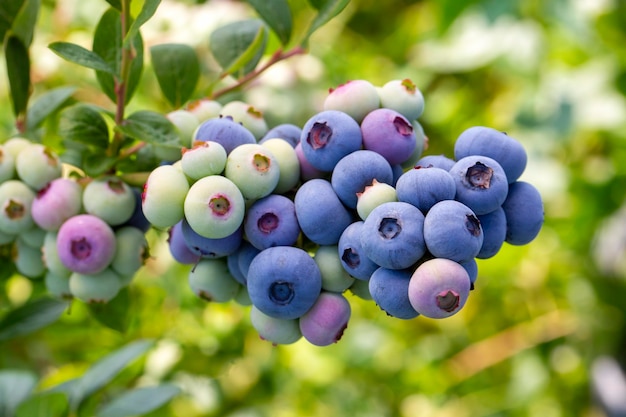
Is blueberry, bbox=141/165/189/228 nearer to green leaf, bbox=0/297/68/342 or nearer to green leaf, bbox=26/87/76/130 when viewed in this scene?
green leaf, bbox=26/87/76/130

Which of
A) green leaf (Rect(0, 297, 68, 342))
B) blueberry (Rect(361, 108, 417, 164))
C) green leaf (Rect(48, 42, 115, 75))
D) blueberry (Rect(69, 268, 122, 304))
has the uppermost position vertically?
blueberry (Rect(361, 108, 417, 164))

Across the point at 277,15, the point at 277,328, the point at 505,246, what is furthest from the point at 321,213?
the point at 505,246

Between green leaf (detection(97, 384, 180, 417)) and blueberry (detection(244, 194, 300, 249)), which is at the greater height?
blueberry (detection(244, 194, 300, 249))

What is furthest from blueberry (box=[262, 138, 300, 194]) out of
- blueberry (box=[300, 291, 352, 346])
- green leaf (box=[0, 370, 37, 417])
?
green leaf (box=[0, 370, 37, 417])

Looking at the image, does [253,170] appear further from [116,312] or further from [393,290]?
[116,312]

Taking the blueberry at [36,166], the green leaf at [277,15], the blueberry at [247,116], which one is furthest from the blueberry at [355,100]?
the blueberry at [36,166]

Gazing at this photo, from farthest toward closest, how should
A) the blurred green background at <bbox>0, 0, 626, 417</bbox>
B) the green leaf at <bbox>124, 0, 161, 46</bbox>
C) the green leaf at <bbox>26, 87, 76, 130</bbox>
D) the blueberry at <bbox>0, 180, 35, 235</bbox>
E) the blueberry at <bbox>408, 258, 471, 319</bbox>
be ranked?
1. the blurred green background at <bbox>0, 0, 626, 417</bbox>
2. the green leaf at <bbox>26, 87, 76, 130</bbox>
3. the blueberry at <bbox>0, 180, 35, 235</bbox>
4. the green leaf at <bbox>124, 0, 161, 46</bbox>
5. the blueberry at <bbox>408, 258, 471, 319</bbox>

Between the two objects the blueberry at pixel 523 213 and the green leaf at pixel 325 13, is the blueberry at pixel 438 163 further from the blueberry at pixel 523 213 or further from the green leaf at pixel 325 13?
the green leaf at pixel 325 13

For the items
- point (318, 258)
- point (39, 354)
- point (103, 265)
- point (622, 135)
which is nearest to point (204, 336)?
point (39, 354)
